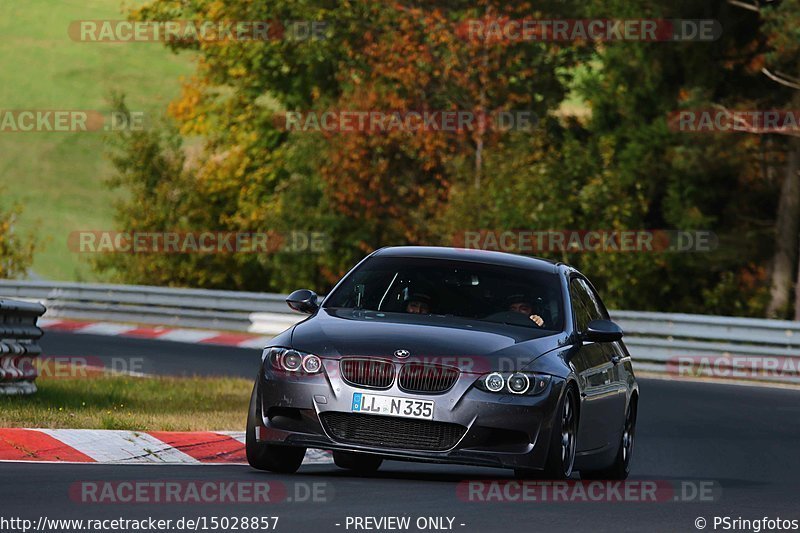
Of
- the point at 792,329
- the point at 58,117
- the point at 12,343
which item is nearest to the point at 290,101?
the point at 792,329

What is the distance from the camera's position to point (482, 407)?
10688mm

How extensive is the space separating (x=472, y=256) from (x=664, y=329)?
15613mm

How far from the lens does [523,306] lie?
39.4 ft

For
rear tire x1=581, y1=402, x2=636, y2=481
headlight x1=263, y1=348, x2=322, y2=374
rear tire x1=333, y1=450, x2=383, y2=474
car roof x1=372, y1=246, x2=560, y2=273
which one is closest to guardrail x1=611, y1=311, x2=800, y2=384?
rear tire x1=581, y1=402, x2=636, y2=481

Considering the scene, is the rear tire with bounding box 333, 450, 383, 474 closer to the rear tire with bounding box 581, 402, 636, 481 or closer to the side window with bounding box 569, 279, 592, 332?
the rear tire with bounding box 581, 402, 636, 481

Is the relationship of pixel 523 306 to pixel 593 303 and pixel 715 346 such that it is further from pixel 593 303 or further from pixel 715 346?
pixel 715 346

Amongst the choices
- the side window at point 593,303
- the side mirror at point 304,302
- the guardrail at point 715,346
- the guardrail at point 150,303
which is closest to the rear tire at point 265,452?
the side mirror at point 304,302

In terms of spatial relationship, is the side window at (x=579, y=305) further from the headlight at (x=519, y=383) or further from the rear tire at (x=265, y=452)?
the rear tire at (x=265, y=452)

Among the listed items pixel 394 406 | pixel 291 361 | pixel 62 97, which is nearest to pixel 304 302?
pixel 291 361

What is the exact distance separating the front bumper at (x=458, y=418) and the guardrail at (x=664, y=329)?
1543 centimetres

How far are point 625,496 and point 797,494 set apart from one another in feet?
4.73

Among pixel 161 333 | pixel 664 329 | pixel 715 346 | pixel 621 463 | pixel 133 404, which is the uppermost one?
pixel 621 463

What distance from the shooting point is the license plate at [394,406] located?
10656 millimetres

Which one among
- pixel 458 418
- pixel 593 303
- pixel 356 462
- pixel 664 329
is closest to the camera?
pixel 458 418
